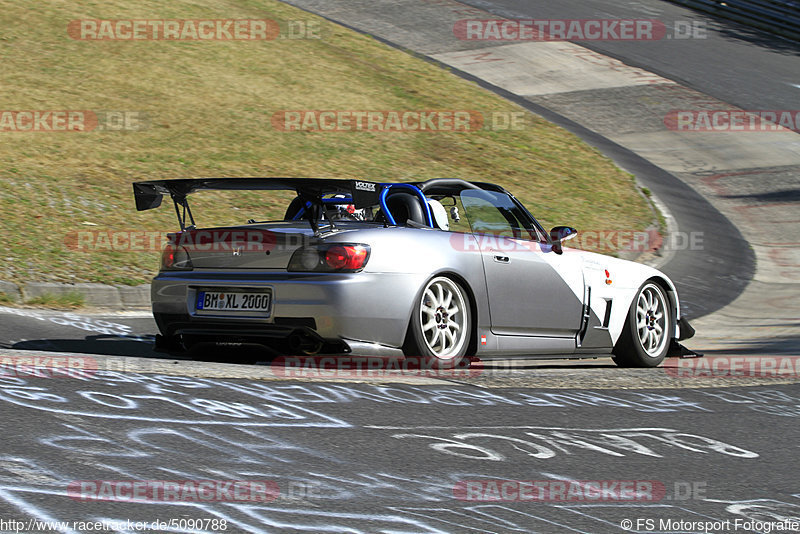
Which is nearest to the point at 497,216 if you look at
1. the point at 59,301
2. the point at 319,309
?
the point at 319,309

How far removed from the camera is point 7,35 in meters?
21.3

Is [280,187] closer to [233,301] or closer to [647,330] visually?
[233,301]

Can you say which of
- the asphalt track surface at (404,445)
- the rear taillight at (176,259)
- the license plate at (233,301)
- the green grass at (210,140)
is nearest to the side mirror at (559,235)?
the asphalt track surface at (404,445)

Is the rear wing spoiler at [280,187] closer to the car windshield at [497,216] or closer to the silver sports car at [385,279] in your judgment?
the silver sports car at [385,279]

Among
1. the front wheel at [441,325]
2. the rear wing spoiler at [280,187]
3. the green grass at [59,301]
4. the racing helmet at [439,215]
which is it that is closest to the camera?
the rear wing spoiler at [280,187]

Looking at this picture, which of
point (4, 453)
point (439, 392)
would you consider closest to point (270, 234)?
point (439, 392)

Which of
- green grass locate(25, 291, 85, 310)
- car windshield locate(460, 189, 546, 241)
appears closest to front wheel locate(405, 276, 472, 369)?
car windshield locate(460, 189, 546, 241)

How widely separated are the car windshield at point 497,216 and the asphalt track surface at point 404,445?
991 millimetres

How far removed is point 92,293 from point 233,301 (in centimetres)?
443

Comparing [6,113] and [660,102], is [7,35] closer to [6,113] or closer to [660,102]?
[6,113]

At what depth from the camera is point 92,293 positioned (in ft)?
33.9

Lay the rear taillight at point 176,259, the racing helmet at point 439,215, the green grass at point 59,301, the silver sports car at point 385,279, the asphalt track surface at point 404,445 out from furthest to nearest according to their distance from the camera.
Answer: the green grass at point 59,301
the racing helmet at point 439,215
the rear taillight at point 176,259
the silver sports car at point 385,279
the asphalt track surface at point 404,445

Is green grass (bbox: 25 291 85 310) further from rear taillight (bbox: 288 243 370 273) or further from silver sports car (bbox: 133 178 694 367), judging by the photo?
rear taillight (bbox: 288 243 370 273)

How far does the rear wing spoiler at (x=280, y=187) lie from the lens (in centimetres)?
605
